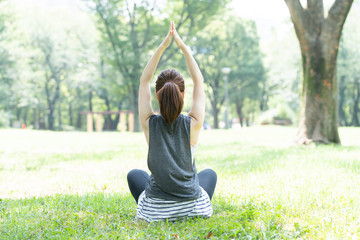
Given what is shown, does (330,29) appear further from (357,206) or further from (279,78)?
(279,78)

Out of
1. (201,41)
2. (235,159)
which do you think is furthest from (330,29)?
(201,41)

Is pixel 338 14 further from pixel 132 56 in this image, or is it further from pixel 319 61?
pixel 132 56

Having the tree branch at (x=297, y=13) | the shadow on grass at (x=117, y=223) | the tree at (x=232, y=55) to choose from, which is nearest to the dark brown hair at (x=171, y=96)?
the shadow on grass at (x=117, y=223)

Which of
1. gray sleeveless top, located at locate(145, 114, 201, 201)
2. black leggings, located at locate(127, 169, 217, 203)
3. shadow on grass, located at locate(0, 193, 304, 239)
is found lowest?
shadow on grass, located at locate(0, 193, 304, 239)

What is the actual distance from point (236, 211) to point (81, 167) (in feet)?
15.6

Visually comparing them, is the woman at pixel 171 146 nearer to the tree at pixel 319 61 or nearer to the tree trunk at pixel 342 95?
the tree at pixel 319 61

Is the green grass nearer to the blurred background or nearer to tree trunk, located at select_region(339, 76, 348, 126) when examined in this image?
the blurred background

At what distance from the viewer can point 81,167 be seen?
24.4 ft

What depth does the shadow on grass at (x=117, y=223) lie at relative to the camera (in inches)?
113

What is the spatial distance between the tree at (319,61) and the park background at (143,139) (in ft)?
2.83

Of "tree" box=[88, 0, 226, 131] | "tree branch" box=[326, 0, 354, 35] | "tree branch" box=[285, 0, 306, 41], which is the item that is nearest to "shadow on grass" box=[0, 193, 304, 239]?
"tree branch" box=[285, 0, 306, 41]

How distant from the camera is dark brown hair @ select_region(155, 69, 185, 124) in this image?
2746 mm

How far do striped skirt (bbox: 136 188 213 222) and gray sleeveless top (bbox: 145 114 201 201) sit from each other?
12 centimetres

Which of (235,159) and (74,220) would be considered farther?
(235,159)
